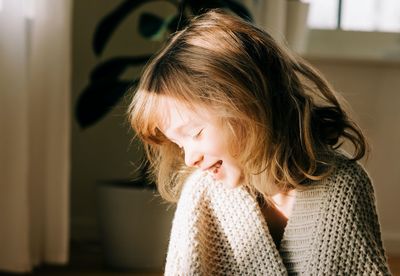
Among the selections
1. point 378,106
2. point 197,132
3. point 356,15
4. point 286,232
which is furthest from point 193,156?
point 356,15

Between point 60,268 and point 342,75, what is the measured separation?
1.02 meters

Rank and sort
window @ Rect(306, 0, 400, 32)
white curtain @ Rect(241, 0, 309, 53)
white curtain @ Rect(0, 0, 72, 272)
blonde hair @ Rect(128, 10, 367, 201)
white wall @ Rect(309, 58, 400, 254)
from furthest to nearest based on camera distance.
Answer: window @ Rect(306, 0, 400, 32)
white wall @ Rect(309, 58, 400, 254)
white curtain @ Rect(241, 0, 309, 53)
white curtain @ Rect(0, 0, 72, 272)
blonde hair @ Rect(128, 10, 367, 201)

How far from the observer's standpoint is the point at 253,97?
0.95 meters

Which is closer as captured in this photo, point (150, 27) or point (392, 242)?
point (150, 27)

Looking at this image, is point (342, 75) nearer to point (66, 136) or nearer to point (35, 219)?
point (66, 136)

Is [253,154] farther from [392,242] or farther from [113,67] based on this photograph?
[392,242]

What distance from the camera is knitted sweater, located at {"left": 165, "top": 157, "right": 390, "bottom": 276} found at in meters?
1.01

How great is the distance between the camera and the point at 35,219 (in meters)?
1.82

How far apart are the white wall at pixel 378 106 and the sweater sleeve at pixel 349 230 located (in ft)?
3.65

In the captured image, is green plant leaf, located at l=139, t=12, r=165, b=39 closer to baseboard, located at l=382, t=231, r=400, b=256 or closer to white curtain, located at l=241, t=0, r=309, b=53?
white curtain, located at l=241, t=0, r=309, b=53

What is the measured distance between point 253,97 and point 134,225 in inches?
36.9

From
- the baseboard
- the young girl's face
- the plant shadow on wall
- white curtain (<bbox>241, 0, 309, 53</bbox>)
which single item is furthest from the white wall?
the young girl's face

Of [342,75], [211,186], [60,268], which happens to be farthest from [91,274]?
[342,75]

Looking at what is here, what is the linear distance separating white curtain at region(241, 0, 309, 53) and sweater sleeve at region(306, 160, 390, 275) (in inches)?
37.2
